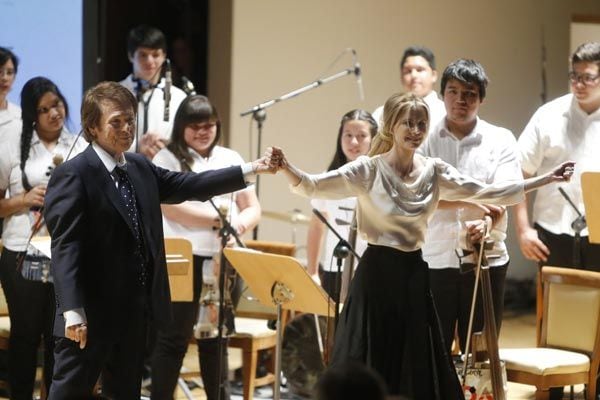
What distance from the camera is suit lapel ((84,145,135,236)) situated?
3.62 metres

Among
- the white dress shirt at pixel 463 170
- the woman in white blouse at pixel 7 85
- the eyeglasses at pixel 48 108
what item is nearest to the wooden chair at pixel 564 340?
the white dress shirt at pixel 463 170

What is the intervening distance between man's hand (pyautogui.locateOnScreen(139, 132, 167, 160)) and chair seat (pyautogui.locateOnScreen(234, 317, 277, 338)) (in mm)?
942

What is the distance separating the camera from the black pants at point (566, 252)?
17.7 ft

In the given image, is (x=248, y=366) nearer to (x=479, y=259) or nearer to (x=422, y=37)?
(x=479, y=259)

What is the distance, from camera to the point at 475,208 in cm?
448

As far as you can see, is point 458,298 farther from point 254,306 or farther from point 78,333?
point 78,333

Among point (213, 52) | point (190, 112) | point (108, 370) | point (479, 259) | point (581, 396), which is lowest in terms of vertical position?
point (581, 396)

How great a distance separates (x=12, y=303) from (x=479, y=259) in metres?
2.13

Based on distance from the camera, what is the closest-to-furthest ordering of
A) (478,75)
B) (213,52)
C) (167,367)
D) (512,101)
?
1. (478,75)
2. (167,367)
3. (213,52)
4. (512,101)

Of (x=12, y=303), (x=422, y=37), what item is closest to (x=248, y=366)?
(x=12, y=303)

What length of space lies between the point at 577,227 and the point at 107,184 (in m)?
2.61

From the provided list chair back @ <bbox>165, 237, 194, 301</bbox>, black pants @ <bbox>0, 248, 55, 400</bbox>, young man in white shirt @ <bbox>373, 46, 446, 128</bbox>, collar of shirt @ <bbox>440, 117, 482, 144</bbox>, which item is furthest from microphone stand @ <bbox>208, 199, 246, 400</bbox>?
young man in white shirt @ <bbox>373, 46, 446, 128</bbox>

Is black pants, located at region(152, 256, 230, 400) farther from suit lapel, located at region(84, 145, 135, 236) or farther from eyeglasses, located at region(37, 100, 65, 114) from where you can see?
suit lapel, located at region(84, 145, 135, 236)

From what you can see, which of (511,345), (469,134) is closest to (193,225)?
(469,134)
